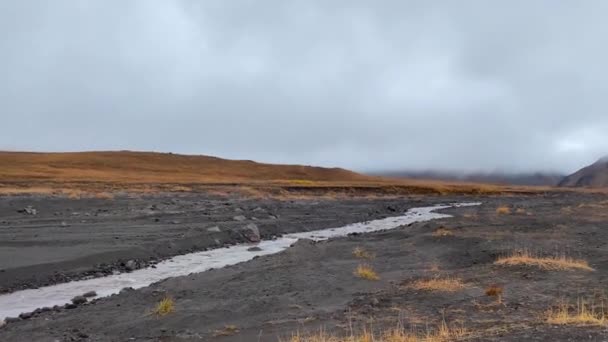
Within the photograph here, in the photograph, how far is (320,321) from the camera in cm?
1232

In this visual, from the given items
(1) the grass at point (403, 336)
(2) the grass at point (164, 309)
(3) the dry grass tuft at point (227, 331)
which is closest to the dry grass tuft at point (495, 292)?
(1) the grass at point (403, 336)

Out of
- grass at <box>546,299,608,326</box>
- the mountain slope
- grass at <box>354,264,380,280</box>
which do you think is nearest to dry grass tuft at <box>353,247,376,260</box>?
grass at <box>354,264,380,280</box>

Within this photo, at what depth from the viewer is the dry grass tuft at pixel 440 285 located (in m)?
14.8

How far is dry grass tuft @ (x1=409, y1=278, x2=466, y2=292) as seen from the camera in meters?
14.8

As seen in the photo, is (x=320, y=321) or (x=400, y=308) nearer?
(x=320, y=321)

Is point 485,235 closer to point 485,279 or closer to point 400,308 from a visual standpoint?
point 485,279

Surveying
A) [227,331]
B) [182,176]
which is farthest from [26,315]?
[182,176]

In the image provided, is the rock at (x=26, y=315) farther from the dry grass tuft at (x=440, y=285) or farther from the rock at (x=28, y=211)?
the rock at (x=28, y=211)

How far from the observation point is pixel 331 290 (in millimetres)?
16125

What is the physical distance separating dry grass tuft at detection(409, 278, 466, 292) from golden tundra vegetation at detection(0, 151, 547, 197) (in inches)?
1904

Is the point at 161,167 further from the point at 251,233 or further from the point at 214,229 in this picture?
the point at 214,229

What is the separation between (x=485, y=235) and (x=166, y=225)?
16.1 metres

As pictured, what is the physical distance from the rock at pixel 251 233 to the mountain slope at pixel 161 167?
6073 centimetres

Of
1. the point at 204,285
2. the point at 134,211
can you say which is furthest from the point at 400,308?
A: the point at 134,211
